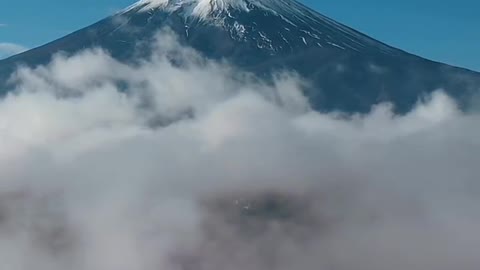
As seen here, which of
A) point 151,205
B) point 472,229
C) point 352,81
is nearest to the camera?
point 472,229

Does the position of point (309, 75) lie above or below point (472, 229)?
above

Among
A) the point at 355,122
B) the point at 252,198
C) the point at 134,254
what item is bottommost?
the point at 134,254

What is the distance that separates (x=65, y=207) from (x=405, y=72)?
257ft

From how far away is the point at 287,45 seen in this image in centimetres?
17250

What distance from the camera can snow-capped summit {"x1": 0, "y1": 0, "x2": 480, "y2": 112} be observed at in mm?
171125

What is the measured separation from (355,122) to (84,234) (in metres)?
65.3

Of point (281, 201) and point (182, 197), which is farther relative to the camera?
point (182, 197)

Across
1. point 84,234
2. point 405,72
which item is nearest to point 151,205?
point 84,234

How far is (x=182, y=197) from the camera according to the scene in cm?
18462

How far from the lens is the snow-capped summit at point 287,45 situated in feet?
561

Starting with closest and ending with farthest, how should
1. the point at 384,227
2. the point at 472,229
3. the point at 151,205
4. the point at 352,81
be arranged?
the point at 472,229, the point at 384,227, the point at 352,81, the point at 151,205

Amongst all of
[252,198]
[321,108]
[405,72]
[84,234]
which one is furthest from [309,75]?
[84,234]

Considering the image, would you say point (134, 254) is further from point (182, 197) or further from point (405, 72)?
point (405, 72)

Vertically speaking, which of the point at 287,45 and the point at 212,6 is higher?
the point at 212,6
